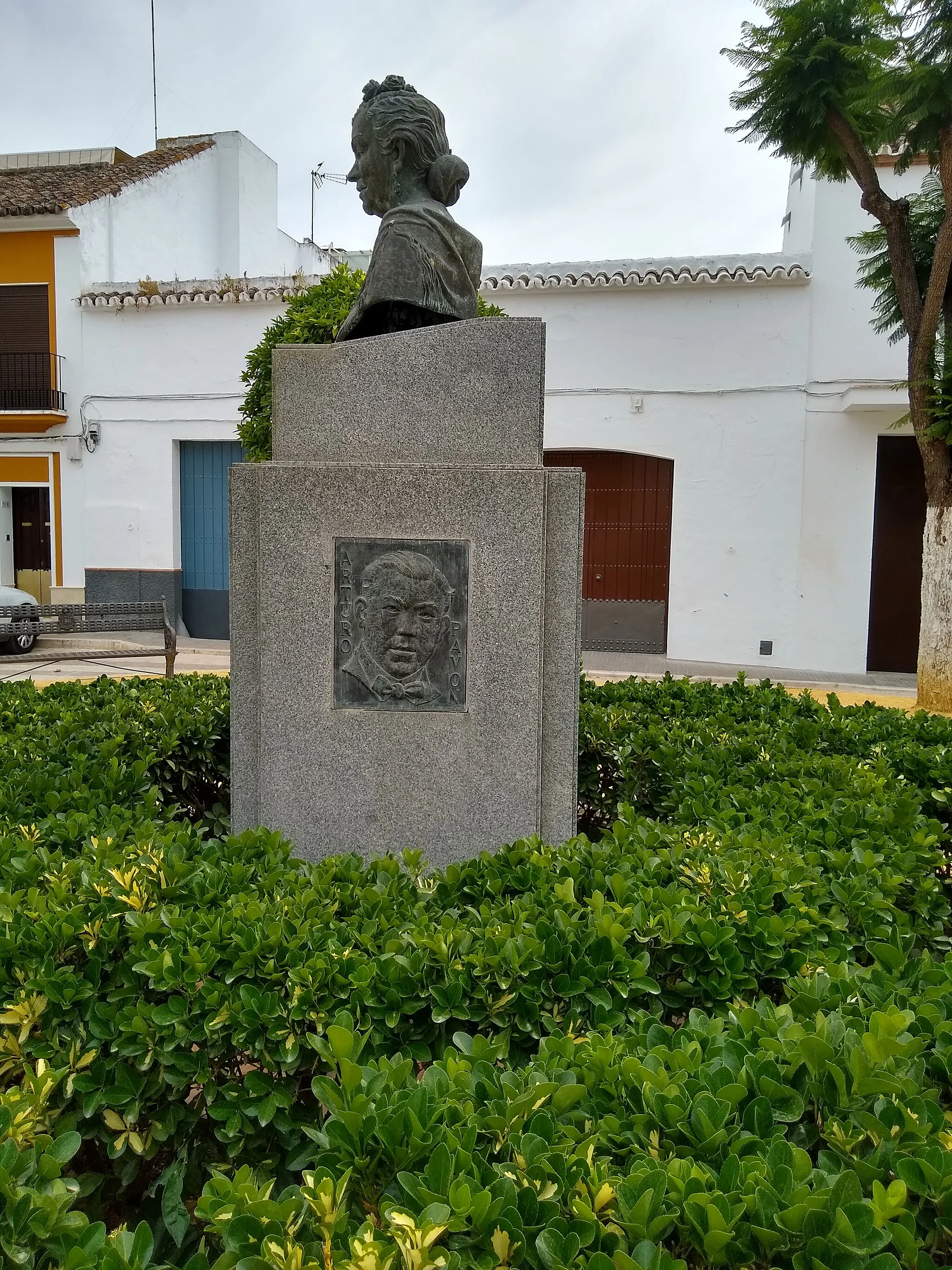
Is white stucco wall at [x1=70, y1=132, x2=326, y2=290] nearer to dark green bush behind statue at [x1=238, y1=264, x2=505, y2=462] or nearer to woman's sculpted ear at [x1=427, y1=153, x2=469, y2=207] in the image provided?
dark green bush behind statue at [x1=238, y1=264, x2=505, y2=462]

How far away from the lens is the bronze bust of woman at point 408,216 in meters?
3.02

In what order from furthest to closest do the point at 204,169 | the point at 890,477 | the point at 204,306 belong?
the point at 204,169, the point at 204,306, the point at 890,477

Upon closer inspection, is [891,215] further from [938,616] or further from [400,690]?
[400,690]

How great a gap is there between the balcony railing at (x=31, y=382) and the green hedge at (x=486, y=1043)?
12.4 meters

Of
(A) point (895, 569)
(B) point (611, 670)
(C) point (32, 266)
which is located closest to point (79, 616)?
(B) point (611, 670)

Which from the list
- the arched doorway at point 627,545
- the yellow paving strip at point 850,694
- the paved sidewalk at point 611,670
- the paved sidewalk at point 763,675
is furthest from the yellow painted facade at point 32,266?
the yellow paving strip at point 850,694

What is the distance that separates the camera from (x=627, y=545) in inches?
494

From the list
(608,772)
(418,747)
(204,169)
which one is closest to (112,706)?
(418,747)

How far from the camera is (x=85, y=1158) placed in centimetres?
192

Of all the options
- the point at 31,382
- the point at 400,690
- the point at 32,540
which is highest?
the point at 31,382

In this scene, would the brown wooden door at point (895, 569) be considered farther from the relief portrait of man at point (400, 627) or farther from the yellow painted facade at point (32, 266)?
the yellow painted facade at point (32, 266)

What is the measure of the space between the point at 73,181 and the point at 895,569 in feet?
45.7

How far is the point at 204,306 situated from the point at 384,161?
36.2ft

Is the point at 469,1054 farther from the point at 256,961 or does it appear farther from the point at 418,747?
the point at 418,747
